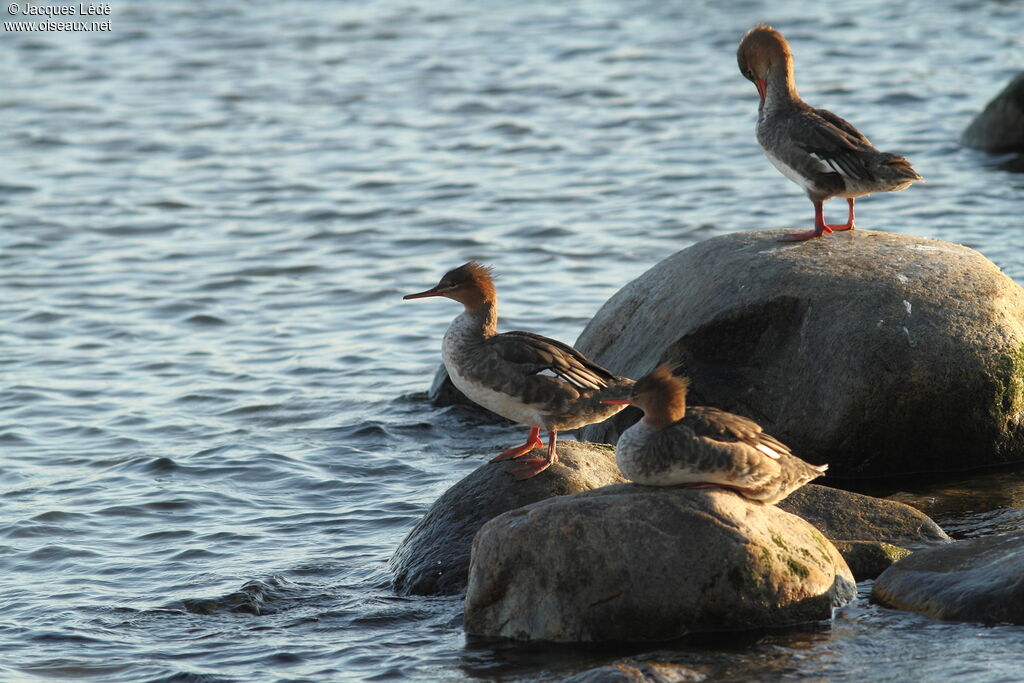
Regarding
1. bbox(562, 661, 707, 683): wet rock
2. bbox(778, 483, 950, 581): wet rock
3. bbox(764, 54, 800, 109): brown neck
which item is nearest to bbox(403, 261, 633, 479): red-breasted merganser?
bbox(778, 483, 950, 581): wet rock

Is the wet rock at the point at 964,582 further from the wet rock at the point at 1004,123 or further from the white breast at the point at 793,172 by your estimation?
the wet rock at the point at 1004,123

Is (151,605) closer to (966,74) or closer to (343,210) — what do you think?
(343,210)

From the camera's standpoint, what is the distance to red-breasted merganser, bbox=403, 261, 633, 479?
7.09 meters

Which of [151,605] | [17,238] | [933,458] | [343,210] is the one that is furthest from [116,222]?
[933,458]

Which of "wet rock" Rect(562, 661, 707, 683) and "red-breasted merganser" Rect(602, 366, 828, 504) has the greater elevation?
"red-breasted merganser" Rect(602, 366, 828, 504)

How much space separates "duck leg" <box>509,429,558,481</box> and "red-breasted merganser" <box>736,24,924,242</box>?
2.54 metres

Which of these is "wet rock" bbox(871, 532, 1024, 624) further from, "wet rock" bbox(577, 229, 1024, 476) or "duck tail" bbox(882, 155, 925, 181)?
"duck tail" bbox(882, 155, 925, 181)

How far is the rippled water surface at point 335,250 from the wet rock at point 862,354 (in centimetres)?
67

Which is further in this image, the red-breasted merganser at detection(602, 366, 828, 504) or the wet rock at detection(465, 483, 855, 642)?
the red-breasted merganser at detection(602, 366, 828, 504)

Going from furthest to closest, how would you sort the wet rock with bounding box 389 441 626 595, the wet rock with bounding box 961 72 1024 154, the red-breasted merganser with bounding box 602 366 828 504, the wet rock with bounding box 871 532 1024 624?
the wet rock with bounding box 961 72 1024 154 < the wet rock with bounding box 389 441 626 595 < the red-breasted merganser with bounding box 602 366 828 504 < the wet rock with bounding box 871 532 1024 624

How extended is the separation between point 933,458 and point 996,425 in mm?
435

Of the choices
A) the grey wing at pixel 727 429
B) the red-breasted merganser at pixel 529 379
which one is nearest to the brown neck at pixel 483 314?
the red-breasted merganser at pixel 529 379

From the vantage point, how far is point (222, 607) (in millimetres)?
7398

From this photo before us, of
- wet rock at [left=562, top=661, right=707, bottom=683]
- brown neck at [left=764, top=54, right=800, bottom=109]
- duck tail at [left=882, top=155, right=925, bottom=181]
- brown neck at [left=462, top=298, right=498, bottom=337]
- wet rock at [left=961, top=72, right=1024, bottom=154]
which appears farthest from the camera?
wet rock at [left=961, top=72, right=1024, bottom=154]
